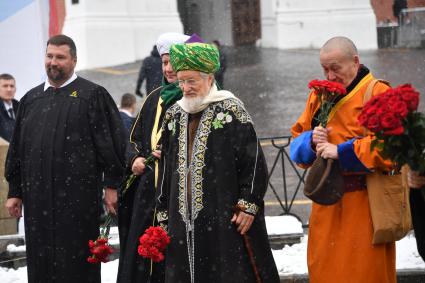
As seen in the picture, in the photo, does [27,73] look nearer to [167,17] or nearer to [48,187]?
[48,187]

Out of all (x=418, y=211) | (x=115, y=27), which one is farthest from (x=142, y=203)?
(x=115, y=27)

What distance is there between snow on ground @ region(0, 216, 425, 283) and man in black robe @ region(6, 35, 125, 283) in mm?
897

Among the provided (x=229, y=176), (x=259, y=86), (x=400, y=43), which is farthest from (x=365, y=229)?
(x=400, y=43)

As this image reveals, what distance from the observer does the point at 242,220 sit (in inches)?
223

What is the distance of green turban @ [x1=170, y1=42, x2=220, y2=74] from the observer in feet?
18.8

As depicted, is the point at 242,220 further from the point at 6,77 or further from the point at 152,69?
the point at 152,69

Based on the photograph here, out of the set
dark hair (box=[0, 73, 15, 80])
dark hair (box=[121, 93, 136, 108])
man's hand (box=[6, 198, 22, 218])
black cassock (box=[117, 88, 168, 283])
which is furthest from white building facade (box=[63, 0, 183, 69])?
black cassock (box=[117, 88, 168, 283])

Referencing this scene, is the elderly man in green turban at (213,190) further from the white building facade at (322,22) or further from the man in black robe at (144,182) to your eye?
the white building facade at (322,22)

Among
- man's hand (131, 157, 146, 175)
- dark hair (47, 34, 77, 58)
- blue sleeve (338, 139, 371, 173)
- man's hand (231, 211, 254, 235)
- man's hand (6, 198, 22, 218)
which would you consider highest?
dark hair (47, 34, 77, 58)

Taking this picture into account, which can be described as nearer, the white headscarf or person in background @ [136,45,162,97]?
the white headscarf

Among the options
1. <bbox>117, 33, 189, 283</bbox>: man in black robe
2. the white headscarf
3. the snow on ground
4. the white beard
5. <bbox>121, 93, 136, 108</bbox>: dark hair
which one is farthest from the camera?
<bbox>121, 93, 136, 108</bbox>: dark hair

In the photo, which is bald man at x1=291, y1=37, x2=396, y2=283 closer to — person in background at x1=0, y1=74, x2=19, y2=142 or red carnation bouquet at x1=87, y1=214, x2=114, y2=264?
red carnation bouquet at x1=87, y1=214, x2=114, y2=264

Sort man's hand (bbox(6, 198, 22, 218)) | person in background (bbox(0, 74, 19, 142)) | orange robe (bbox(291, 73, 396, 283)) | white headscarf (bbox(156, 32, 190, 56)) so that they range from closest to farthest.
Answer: orange robe (bbox(291, 73, 396, 283))
white headscarf (bbox(156, 32, 190, 56))
man's hand (bbox(6, 198, 22, 218))
person in background (bbox(0, 74, 19, 142))

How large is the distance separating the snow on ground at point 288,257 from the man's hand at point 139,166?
1.45 meters
